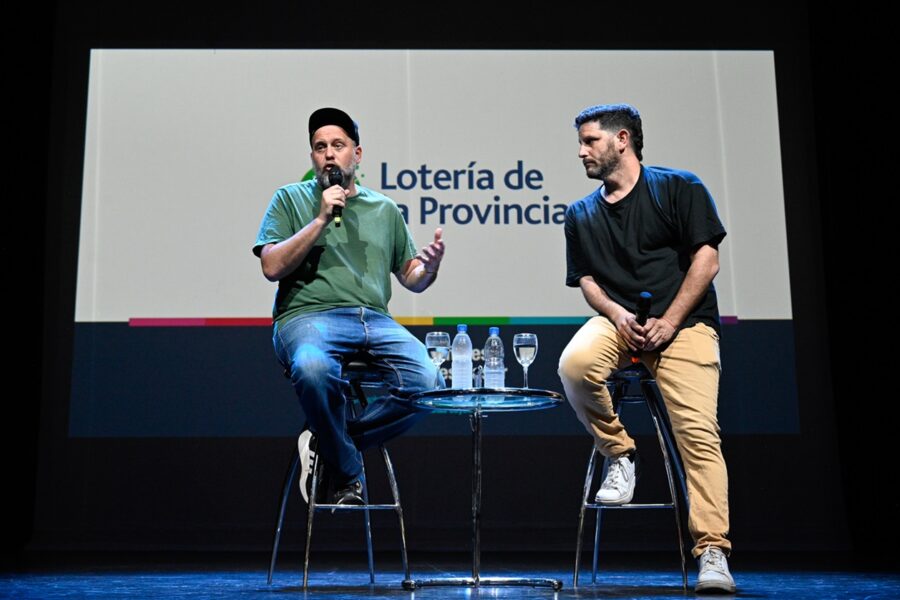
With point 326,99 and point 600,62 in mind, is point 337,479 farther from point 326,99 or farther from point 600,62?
point 600,62

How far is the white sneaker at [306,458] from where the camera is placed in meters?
3.08

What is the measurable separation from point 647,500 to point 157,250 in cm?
253

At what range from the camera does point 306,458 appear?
10.2 feet

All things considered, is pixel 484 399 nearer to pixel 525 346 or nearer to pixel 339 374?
pixel 525 346

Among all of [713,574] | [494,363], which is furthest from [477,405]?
[713,574]

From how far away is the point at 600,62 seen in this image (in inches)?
187

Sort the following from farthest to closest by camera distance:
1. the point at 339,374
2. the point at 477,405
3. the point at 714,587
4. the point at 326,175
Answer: the point at 326,175, the point at 339,374, the point at 477,405, the point at 714,587

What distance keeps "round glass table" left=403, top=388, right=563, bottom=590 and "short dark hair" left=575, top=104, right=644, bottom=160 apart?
38.5 inches

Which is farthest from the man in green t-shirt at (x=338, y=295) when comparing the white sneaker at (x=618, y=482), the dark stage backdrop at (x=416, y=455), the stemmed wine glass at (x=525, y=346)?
the dark stage backdrop at (x=416, y=455)

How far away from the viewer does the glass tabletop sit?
2629 millimetres

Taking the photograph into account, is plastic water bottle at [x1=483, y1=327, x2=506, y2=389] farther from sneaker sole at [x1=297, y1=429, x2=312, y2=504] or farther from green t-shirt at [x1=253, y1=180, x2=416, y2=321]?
sneaker sole at [x1=297, y1=429, x2=312, y2=504]

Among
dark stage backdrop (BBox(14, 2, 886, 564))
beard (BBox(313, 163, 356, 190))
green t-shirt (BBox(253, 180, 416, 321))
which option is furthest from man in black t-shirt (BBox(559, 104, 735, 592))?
dark stage backdrop (BBox(14, 2, 886, 564))

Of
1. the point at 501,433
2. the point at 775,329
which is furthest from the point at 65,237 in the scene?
the point at 775,329

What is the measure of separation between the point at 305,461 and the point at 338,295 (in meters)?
0.54
